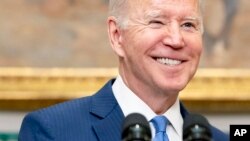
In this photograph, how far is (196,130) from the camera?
5.09ft

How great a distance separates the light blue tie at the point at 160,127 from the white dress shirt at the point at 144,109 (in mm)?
13

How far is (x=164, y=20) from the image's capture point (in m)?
2.08

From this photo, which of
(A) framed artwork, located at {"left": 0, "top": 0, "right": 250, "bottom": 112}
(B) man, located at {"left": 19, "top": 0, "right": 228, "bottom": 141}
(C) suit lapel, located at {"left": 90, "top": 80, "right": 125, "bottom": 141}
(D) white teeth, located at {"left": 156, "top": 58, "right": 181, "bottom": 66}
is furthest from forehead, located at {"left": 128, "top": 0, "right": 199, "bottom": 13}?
(A) framed artwork, located at {"left": 0, "top": 0, "right": 250, "bottom": 112}

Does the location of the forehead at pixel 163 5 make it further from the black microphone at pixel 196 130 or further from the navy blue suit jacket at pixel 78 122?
the black microphone at pixel 196 130

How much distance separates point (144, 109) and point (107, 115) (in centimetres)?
13

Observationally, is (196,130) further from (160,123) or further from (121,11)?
(121,11)

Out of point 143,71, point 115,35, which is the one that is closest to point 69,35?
point 115,35

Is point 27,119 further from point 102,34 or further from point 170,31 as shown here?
point 102,34

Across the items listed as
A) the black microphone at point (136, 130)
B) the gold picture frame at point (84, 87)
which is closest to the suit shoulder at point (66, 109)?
the black microphone at point (136, 130)

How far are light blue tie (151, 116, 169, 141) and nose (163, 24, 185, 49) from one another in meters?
0.22

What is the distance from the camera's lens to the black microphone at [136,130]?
151 centimetres

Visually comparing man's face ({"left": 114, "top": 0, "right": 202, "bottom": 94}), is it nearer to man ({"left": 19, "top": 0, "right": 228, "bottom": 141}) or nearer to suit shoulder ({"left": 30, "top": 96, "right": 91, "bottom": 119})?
man ({"left": 19, "top": 0, "right": 228, "bottom": 141})

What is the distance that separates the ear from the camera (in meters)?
2.19

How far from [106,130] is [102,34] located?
6.00 ft
